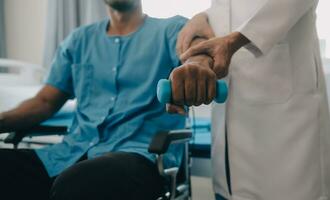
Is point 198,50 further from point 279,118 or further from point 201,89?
point 279,118

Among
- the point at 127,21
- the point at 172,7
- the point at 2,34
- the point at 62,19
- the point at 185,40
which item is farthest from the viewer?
the point at 2,34

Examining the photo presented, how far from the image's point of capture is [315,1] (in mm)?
840

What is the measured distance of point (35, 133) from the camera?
4.72 feet

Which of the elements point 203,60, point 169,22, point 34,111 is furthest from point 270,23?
point 34,111

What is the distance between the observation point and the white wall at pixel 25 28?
2764 mm

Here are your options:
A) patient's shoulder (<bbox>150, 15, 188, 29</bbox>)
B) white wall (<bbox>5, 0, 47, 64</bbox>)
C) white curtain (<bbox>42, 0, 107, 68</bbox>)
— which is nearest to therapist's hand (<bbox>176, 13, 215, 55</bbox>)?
patient's shoulder (<bbox>150, 15, 188, 29</bbox>)

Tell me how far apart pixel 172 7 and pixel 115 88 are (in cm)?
95

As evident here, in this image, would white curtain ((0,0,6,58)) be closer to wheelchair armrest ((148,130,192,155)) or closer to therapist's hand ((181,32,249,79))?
wheelchair armrest ((148,130,192,155))

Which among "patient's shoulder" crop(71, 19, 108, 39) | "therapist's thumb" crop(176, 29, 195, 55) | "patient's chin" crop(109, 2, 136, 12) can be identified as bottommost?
"therapist's thumb" crop(176, 29, 195, 55)

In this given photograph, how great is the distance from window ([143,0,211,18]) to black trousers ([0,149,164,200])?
118 cm

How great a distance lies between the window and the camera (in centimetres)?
211

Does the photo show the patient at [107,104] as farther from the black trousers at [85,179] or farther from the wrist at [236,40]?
the wrist at [236,40]

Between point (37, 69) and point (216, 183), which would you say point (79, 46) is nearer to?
point (216, 183)

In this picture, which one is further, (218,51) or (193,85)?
(218,51)
